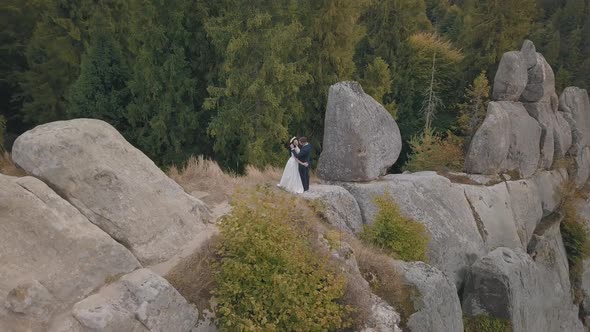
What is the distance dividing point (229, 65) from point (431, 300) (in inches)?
468

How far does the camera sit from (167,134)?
19.6 meters

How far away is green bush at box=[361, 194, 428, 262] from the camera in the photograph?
11.0 m

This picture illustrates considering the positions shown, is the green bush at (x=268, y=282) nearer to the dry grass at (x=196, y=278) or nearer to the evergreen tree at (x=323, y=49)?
the dry grass at (x=196, y=278)

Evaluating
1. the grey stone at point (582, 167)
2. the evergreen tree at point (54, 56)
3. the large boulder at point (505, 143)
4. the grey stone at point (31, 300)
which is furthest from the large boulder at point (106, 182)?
the grey stone at point (582, 167)

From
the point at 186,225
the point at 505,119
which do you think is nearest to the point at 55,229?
the point at 186,225

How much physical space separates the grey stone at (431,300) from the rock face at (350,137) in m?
Answer: 3.64

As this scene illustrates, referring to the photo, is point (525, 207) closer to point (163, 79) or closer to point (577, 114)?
point (577, 114)

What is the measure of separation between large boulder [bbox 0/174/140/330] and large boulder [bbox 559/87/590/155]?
23.4 meters

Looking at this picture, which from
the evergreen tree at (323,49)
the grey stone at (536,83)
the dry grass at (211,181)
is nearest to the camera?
the dry grass at (211,181)

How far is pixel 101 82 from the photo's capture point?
66.1 feet

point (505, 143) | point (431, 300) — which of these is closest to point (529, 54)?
point (505, 143)

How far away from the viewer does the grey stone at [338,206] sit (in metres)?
11.0

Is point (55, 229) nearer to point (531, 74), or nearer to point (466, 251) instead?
point (466, 251)

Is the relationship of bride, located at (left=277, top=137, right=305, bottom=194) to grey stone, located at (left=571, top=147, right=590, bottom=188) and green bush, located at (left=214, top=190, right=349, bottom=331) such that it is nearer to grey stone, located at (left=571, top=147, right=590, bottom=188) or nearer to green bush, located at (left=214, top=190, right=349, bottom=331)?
green bush, located at (left=214, top=190, right=349, bottom=331)
